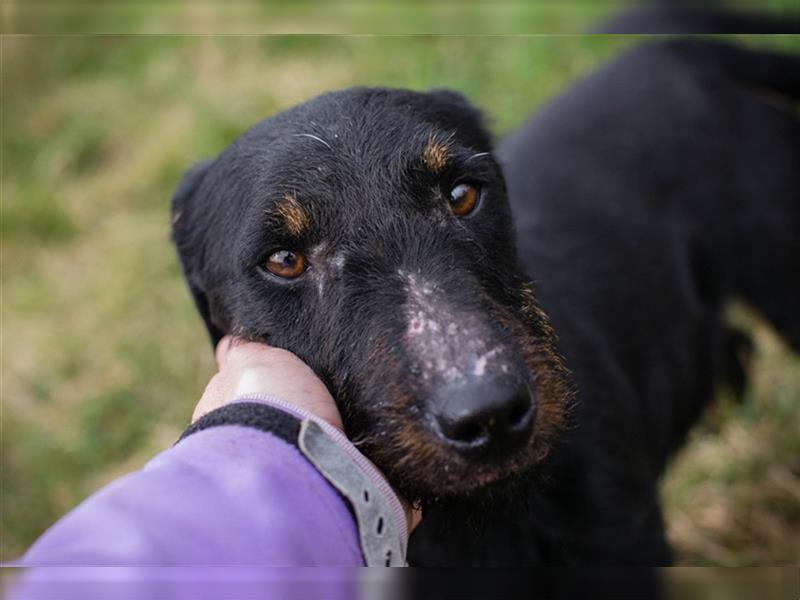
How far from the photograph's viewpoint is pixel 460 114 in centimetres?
342

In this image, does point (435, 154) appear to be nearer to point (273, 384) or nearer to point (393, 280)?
point (393, 280)

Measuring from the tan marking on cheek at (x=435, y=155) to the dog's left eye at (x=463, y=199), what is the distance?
10 cm

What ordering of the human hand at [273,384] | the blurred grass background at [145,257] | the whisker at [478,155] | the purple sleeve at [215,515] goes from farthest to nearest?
the blurred grass background at [145,257]
the whisker at [478,155]
the human hand at [273,384]
the purple sleeve at [215,515]

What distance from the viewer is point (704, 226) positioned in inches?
189

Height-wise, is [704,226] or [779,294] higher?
[704,226]

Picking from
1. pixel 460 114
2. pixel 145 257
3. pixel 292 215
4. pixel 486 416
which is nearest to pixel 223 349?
pixel 292 215

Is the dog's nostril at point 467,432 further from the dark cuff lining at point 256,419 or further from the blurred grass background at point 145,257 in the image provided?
the blurred grass background at point 145,257

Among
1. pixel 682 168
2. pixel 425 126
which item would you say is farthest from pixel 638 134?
pixel 425 126

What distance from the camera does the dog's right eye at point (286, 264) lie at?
272 centimetres

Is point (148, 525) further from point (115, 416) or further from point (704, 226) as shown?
point (115, 416)

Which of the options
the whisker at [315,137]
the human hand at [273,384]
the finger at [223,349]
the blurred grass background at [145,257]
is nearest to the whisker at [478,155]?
the whisker at [315,137]

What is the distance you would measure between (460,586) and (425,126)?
1.57 meters

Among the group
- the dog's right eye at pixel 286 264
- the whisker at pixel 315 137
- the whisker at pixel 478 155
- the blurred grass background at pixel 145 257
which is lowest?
the blurred grass background at pixel 145 257

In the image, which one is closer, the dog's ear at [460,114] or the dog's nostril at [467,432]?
the dog's nostril at [467,432]
